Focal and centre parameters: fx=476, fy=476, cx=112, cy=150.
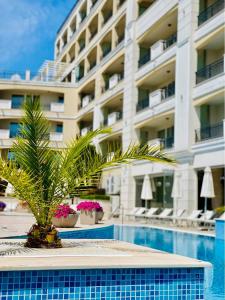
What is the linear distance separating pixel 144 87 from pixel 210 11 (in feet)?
31.5

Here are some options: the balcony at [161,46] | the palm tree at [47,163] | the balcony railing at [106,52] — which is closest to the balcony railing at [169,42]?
the balcony at [161,46]

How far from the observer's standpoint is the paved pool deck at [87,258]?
5527 mm

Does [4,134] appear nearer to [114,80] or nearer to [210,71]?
[114,80]

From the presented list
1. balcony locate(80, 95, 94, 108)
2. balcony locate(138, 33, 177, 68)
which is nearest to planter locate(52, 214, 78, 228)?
balcony locate(138, 33, 177, 68)

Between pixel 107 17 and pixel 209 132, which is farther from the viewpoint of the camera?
pixel 107 17

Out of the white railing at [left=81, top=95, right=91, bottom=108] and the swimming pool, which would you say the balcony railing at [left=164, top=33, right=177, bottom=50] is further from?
the white railing at [left=81, top=95, right=91, bottom=108]

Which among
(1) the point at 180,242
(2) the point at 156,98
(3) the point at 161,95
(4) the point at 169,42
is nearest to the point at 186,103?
(3) the point at 161,95

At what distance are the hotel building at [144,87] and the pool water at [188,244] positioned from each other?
4.11 m

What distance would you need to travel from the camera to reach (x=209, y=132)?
2456cm

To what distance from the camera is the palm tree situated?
7871mm

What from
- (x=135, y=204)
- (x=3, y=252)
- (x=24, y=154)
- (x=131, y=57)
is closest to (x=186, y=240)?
(x=24, y=154)

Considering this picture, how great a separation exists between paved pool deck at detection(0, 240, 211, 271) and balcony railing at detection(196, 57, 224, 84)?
17844 millimetres

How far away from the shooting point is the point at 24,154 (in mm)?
8195

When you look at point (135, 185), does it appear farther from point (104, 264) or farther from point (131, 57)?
point (104, 264)
